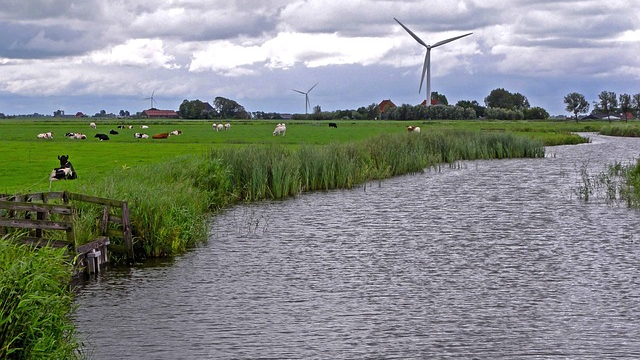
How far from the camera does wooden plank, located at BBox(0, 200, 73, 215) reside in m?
17.4

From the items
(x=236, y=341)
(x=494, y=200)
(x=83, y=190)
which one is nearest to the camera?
(x=236, y=341)

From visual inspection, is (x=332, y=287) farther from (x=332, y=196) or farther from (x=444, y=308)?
(x=332, y=196)

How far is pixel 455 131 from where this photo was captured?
6638 cm

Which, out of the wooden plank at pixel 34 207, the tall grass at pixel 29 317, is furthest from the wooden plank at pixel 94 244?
the tall grass at pixel 29 317

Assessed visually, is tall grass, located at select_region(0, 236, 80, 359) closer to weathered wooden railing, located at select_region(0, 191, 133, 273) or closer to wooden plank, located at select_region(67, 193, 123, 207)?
weathered wooden railing, located at select_region(0, 191, 133, 273)

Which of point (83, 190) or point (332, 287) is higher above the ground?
point (83, 190)

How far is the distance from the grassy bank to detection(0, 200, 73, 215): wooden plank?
5.97 feet

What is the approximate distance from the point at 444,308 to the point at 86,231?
29.8 feet

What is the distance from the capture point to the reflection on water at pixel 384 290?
556 inches

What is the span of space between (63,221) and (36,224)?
0.59 meters

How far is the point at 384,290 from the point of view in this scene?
18203mm

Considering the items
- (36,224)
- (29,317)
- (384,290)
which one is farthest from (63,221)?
(29,317)

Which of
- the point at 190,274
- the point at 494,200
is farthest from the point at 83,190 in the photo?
the point at 494,200

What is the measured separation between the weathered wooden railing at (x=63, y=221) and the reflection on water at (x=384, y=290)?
0.73m
